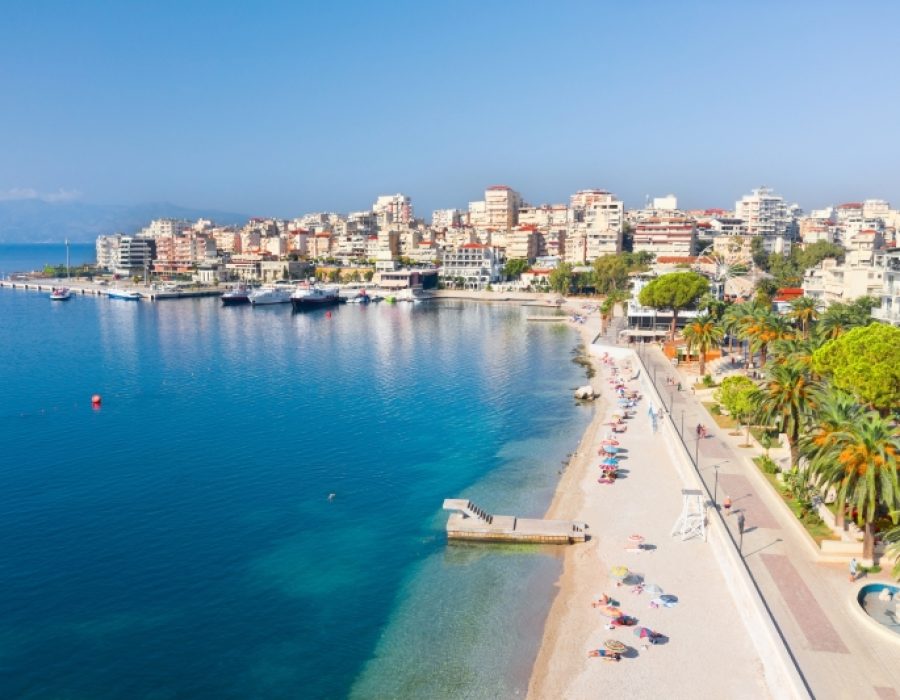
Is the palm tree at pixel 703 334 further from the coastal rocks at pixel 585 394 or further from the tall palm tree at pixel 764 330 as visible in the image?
the coastal rocks at pixel 585 394

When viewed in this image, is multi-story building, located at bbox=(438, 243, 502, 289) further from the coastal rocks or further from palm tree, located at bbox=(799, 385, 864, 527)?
palm tree, located at bbox=(799, 385, 864, 527)

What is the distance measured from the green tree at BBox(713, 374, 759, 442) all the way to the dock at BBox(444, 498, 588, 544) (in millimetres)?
15094

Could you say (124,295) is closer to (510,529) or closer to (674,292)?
(674,292)

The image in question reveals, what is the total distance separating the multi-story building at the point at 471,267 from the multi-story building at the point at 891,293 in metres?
114

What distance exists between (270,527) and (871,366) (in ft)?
101

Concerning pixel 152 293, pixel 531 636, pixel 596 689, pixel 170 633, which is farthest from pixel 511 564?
pixel 152 293

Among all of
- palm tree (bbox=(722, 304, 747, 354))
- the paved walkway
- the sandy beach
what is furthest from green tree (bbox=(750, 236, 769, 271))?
the sandy beach

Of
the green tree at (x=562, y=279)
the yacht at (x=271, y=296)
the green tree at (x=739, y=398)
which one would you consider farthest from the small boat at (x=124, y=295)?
the green tree at (x=739, y=398)

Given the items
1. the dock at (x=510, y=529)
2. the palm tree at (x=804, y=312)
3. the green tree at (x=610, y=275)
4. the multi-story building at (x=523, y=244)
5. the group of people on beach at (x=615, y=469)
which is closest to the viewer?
the group of people on beach at (x=615, y=469)

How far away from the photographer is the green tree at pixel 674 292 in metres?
83.7

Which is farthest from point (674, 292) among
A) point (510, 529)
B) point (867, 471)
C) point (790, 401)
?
point (867, 471)

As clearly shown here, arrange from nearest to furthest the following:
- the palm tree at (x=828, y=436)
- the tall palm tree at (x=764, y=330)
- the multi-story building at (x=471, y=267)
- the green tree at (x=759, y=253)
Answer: the palm tree at (x=828, y=436) < the tall palm tree at (x=764, y=330) < the green tree at (x=759, y=253) < the multi-story building at (x=471, y=267)

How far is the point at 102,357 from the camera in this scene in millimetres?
86125

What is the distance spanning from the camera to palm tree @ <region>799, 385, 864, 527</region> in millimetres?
28203
